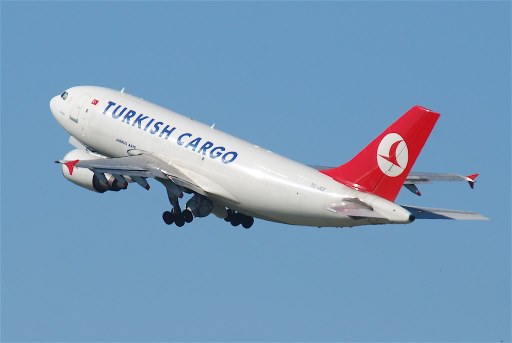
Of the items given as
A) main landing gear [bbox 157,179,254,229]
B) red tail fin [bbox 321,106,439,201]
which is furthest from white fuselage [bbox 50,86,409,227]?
main landing gear [bbox 157,179,254,229]

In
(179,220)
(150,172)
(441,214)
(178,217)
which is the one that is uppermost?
(441,214)

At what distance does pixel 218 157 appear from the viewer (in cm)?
8062

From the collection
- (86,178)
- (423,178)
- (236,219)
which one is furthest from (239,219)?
(423,178)

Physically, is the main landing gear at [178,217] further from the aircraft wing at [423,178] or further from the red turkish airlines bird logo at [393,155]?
the red turkish airlines bird logo at [393,155]

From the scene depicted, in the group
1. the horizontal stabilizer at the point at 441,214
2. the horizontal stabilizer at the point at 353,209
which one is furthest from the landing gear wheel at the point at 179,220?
the horizontal stabilizer at the point at 441,214

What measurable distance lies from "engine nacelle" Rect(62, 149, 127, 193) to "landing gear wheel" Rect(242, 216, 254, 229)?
6.77m

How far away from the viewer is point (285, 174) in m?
77.7

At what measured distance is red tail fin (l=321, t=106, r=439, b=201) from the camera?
74250 millimetres

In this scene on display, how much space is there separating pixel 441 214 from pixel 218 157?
1211cm

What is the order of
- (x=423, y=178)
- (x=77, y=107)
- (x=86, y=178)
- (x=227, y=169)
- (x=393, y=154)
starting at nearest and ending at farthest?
(x=393, y=154) < (x=227, y=169) < (x=423, y=178) < (x=86, y=178) < (x=77, y=107)

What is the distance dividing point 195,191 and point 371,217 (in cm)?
1185

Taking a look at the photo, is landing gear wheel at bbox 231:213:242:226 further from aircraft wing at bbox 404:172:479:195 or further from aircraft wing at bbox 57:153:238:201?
aircraft wing at bbox 404:172:479:195

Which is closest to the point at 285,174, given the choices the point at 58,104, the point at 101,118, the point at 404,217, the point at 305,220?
the point at 305,220

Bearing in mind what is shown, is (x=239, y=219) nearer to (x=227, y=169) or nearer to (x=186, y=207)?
(x=186, y=207)
